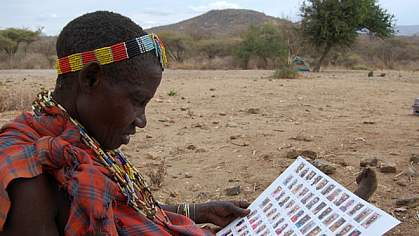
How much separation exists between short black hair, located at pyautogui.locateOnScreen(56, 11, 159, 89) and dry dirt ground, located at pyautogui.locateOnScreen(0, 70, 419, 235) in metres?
1.72

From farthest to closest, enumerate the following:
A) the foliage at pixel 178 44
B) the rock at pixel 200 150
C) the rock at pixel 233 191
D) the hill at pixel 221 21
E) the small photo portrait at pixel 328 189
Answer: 1. the hill at pixel 221 21
2. the foliage at pixel 178 44
3. the rock at pixel 200 150
4. the rock at pixel 233 191
5. the small photo portrait at pixel 328 189

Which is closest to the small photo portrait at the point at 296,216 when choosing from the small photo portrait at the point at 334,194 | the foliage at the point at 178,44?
the small photo portrait at the point at 334,194

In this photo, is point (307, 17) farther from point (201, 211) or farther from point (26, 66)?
point (201, 211)

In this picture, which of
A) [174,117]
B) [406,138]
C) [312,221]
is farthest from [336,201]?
[174,117]

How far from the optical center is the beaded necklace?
50.5 inches

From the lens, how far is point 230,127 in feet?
16.6

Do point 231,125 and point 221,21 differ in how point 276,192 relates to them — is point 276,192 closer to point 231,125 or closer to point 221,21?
point 231,125

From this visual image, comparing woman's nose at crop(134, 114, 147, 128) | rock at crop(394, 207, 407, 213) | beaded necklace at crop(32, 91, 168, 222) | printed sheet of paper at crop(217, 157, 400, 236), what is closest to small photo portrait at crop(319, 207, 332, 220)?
printed sheet of paper at crop(217, 157, 400, 236)

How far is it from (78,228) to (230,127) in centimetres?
397

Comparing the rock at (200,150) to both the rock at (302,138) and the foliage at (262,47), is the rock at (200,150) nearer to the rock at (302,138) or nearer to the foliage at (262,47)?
the rock at (302,138)

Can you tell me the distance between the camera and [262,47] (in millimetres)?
24297

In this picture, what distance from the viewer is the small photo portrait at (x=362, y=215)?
1.47m

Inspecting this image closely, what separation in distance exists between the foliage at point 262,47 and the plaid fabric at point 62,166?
2249 centimetres

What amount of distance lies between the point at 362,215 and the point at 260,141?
112 inches
